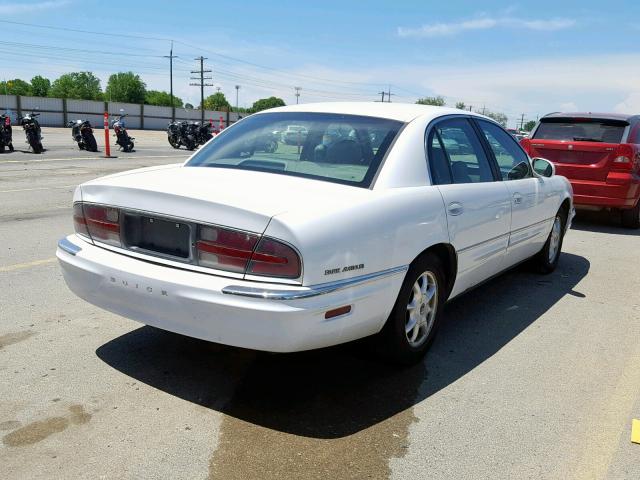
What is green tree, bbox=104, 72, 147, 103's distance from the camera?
12662 cm

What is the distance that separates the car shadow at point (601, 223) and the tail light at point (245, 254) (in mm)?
7658

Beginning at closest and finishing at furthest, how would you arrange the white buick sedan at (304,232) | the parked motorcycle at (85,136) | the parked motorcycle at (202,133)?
1. the white buick sedan at (304,232)
2. the parked motorcycle at (85,136)
3. the parked motorcycle at (202,133)

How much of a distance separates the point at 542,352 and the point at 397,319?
135 centimetres

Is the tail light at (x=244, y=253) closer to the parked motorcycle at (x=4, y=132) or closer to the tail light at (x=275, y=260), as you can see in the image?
the tail light at (x=275, y=260)

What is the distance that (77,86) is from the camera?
134m

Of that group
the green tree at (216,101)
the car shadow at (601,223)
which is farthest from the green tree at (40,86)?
the car shadow at (601,223)

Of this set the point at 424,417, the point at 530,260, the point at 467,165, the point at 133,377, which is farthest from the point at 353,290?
the point at 530,260

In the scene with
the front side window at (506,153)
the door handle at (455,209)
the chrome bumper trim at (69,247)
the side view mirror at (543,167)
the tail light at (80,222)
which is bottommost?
the chrome bumper trim at (69,247)

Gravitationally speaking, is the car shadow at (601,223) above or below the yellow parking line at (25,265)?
below

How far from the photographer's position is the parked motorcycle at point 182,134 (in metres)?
24.5

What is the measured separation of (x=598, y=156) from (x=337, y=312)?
7333mm

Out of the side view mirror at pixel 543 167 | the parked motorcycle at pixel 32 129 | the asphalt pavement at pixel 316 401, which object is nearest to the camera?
the asphalt pavement at pixel 316 401

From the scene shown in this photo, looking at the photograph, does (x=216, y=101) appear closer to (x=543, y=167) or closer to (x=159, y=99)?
(x=159, y=99)

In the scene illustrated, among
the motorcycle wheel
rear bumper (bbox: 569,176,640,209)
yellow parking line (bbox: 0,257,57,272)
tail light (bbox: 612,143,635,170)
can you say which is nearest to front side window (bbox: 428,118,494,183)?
yellow parking line (bbox: 0,257,57,272)
